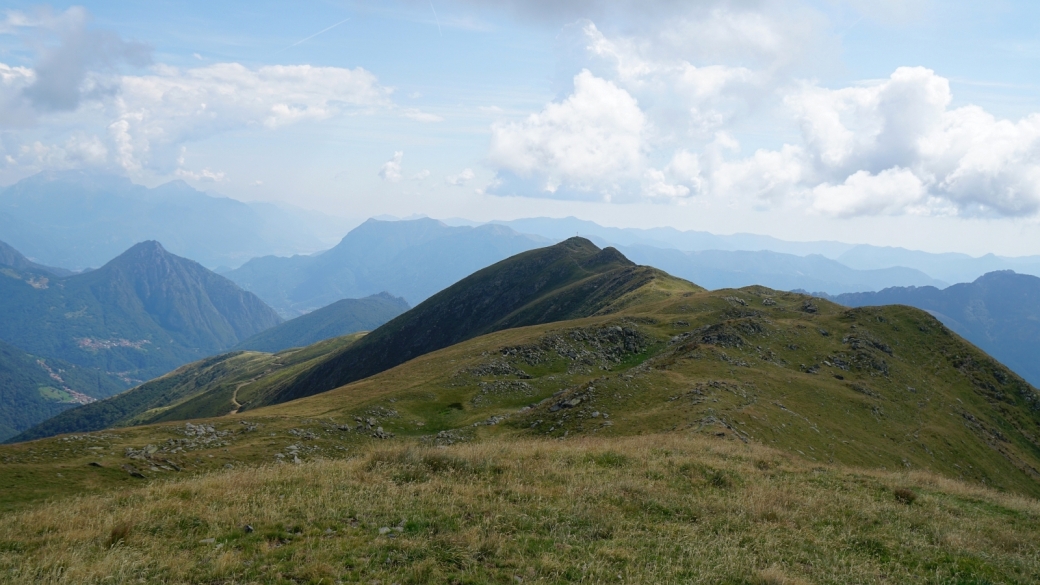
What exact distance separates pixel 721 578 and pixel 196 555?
11.3m

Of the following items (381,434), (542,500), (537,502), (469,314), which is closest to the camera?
(537,502)

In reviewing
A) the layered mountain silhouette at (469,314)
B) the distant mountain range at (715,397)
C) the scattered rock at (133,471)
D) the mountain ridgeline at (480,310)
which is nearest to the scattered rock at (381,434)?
the distant mountain range at (715,397)

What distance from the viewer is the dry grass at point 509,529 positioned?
11.3 m

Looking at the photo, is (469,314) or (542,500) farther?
(469,314)

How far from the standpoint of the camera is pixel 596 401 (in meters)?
42.7

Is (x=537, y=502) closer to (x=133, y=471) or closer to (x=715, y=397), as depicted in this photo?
(x=133, y=471)

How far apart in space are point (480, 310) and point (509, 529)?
167708mm

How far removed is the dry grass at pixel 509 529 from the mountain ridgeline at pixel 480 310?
402ft

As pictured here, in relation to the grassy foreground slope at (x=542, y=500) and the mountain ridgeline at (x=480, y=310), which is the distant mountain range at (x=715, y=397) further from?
the mountain ridgeline at (x=480, y=310)

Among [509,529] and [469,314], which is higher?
[509,529]

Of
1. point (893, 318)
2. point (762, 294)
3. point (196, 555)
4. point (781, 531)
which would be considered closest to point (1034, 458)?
point (893, 318)

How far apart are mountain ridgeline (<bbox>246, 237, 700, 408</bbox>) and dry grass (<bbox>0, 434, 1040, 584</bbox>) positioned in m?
123

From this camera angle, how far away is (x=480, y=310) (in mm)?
180875

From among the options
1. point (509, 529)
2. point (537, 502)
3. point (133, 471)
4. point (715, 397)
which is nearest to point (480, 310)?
point (715, 397)
